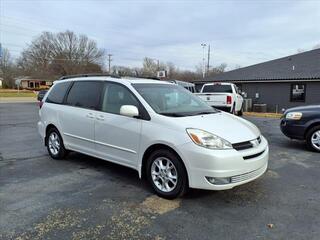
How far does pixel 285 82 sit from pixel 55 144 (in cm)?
2061

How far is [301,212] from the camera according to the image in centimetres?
383

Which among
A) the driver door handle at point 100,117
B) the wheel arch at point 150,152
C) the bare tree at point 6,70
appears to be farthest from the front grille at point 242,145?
the bare tree at point 6,70

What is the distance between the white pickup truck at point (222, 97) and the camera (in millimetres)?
14094

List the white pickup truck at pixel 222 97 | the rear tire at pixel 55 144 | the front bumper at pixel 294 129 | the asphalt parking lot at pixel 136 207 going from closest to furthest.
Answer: the asphalt parking lot at pixel 136 207 < the rear tire at pixel 55 144 < the front bumper at pixel 294 129 < the white pickup truck at pixel 222 97

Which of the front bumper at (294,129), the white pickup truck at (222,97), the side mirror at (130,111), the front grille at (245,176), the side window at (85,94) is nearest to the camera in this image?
the front grille at (245,176)

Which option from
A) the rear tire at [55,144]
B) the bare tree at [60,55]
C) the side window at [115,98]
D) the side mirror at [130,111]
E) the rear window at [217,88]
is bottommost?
the rear tire at [55,144]

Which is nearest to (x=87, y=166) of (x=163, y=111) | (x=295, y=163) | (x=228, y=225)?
(x=163, y=111)

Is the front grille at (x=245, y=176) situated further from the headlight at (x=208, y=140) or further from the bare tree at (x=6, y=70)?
the bare tree at (x=6, y=70)

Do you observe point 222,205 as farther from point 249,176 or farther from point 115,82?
point 115,82

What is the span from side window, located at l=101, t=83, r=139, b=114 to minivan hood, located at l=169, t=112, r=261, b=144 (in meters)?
0.96

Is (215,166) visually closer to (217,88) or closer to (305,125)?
(305,125)

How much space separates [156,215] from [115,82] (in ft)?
7.93

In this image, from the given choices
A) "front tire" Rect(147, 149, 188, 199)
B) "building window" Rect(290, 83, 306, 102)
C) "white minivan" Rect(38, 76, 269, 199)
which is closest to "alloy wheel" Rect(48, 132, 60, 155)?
"white minivan" Rect(38, 76, 269, 199)

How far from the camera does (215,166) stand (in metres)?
3.79
